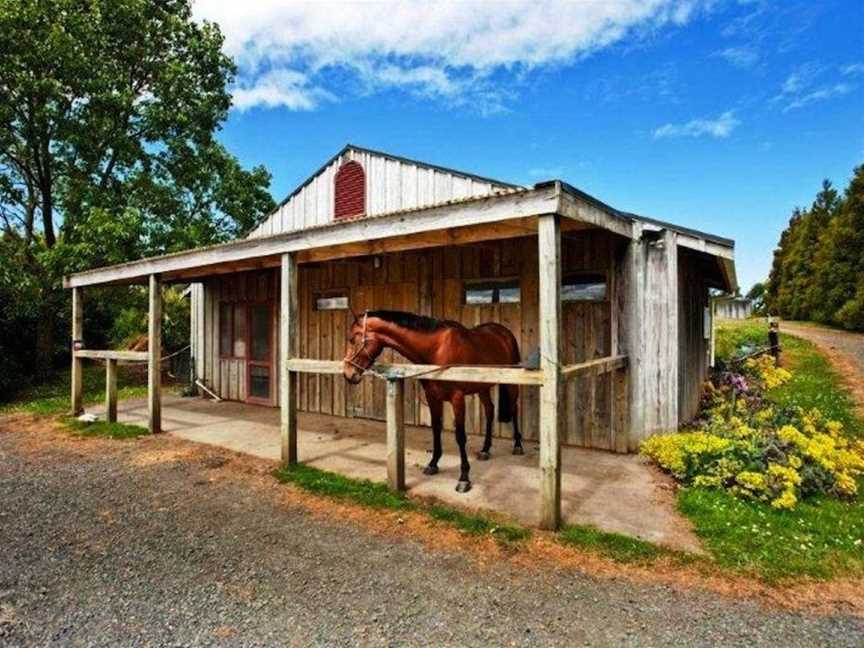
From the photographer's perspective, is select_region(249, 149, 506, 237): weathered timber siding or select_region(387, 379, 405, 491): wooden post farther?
select_region(249, 149, 506, 237): weathered timber siding

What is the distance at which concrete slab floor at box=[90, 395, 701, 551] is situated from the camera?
4012 mm

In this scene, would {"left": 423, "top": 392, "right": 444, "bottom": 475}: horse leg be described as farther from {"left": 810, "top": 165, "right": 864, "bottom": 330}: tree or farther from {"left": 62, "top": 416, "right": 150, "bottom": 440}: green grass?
{"left": 810, "top": 165, "right": 864, "bottom": 330}: tree

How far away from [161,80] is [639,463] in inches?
575

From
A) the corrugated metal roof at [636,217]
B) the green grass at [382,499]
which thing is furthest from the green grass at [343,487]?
the corrugated metal roof at [636,217]

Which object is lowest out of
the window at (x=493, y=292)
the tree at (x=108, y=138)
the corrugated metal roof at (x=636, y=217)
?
the window at (x=493, y=292)

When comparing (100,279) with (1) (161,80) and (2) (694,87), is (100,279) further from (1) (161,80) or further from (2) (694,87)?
(2) (694,87)

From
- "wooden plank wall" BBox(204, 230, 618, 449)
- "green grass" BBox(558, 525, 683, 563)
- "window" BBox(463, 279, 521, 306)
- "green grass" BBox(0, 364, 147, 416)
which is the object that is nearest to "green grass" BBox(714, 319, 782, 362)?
"wooden plank wall" BBox(204, 230, 618, 449)

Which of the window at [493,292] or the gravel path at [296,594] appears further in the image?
the window at [493,292]

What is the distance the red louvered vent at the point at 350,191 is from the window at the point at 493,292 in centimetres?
277

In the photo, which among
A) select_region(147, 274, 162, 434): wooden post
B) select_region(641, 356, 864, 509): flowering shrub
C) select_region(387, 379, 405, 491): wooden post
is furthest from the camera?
select_region(147, 274, 162, 434): wooden post

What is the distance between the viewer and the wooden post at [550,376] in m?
3.76

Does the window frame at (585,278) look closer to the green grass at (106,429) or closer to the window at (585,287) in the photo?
the window at (585,287)

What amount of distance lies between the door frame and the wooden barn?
0.04 m

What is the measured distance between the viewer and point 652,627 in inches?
100
